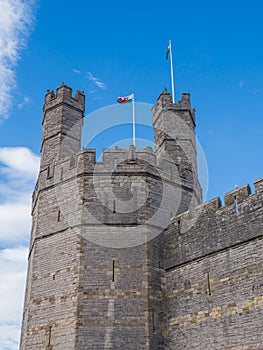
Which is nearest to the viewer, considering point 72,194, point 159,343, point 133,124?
point 159,343

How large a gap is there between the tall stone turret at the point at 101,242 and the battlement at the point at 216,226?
57 cm

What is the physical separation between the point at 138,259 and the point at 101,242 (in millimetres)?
1213

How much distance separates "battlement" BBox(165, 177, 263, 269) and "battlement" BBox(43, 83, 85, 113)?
6278mm

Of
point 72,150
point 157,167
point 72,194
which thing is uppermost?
point 72,150

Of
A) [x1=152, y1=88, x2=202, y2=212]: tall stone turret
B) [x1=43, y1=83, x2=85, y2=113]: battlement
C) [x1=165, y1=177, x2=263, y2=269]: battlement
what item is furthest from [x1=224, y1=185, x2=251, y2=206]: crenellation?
[x1=43, y1=83, x2=85, y2=113]: battlement

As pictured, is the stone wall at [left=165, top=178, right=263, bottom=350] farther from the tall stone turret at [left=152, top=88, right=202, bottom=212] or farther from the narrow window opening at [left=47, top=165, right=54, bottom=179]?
the narrow window opening at [left=47, top=165, right=54, bottom=179]

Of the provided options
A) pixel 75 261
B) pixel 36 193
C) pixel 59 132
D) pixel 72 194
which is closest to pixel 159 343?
pixel 75 261

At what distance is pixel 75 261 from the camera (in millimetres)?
13703

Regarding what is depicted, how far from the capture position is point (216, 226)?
13.3m

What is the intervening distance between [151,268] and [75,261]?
224 cm

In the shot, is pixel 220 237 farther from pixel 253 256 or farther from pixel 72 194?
pixel 72 194

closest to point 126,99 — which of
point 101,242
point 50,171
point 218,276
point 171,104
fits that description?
Result: point 171,104

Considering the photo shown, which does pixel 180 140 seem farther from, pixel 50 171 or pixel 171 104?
pixel 50 171

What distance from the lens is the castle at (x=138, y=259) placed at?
12.3 metres
